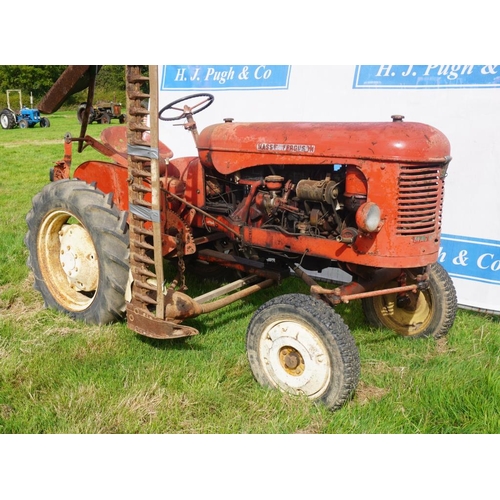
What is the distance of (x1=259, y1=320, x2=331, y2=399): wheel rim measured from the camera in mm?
3006

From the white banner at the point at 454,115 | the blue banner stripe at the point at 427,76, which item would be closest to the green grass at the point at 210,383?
the white banner at the point at 454,115

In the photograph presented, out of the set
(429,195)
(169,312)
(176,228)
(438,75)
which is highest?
(438,75)

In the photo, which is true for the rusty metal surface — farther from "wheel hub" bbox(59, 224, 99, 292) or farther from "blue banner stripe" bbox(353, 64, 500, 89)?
"blue banner stripe" bbox(353, 64, 500, 89)

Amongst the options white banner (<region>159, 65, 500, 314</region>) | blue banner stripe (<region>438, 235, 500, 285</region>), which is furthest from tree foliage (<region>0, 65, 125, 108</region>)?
blue banner stripe (<region>438, 235, 500, 285</region>)

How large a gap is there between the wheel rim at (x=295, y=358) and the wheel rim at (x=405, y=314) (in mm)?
1169

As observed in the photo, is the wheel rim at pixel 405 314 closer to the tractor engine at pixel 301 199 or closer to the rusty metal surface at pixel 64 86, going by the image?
the tractor engine at pixel 301 199

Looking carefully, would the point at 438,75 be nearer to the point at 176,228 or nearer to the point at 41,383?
the point at 176,228

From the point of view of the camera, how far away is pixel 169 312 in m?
3.42

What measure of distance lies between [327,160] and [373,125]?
0.33m

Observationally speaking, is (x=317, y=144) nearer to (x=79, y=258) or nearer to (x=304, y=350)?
(x=304, y=350)

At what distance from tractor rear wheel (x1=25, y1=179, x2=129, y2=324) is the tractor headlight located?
5.40ft

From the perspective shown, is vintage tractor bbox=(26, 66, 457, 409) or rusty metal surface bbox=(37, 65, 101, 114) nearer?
vintage tractor bbox=(26, 66, 457, 409)

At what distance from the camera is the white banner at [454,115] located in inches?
176

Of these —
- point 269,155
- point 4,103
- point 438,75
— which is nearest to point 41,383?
point 269,155
